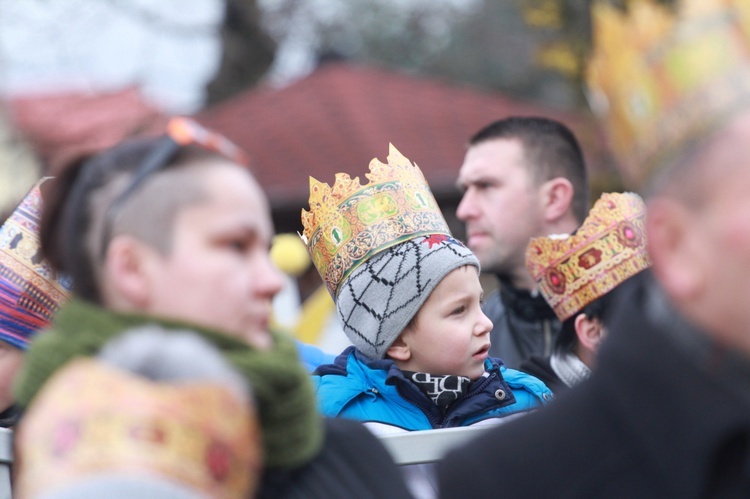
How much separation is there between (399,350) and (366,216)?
42cm

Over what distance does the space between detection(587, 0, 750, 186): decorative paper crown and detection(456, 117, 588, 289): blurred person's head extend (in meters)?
2.44

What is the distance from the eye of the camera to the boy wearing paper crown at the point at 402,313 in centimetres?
313

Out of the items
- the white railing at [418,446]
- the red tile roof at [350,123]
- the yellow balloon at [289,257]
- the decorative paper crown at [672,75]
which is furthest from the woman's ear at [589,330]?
the red tile roof at [350,123]

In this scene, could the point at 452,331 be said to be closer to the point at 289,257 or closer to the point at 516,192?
the point at 516,192

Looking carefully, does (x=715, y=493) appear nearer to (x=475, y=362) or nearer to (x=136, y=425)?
(x=136, y=425)

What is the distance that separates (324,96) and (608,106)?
39.1ft

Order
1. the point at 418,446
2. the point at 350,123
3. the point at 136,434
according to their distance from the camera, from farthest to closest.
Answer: the point at 350,123, the point at 418,446, the point at 136,434

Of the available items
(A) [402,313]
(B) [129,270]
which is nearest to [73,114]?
(A) [402,313]

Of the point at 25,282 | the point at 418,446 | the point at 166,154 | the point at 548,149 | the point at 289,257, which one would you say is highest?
the point at 166,154

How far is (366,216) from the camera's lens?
3422 millimetres

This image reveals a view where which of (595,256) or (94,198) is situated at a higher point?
(94,198)

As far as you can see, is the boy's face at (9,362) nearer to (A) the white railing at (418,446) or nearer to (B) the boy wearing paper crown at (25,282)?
(B) the boy wearing paper crown at (25,282)

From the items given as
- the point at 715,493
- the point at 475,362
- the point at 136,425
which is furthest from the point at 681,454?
the point at 475,362

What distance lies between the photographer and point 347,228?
135 inches
